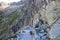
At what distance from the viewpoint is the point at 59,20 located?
18.2ft

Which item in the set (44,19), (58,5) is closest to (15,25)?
(44,19)

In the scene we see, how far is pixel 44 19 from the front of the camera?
7.17 m

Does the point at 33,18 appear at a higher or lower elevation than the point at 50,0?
lower

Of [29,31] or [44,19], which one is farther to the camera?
[29,31]

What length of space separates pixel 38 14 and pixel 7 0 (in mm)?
11049

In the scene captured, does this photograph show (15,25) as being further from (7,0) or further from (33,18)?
(7,0)

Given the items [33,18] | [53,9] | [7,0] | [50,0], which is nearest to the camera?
[53,9]

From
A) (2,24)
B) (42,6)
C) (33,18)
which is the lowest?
(2,24)

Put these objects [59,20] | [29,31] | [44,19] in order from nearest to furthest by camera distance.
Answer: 1. [59,20]
2. [44,19]
3. [29,31]

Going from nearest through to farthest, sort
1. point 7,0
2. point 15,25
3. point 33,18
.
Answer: point 33,18 → point 15,25 → point 7,0

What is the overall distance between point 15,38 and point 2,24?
384cm

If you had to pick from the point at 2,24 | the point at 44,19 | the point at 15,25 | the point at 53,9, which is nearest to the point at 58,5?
the point at 53,9

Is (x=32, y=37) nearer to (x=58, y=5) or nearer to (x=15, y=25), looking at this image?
(x=58, y=5)

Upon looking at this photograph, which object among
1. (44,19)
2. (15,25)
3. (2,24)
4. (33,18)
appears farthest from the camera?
(2,24)
